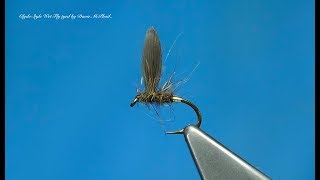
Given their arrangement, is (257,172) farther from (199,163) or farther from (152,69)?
(152,69)

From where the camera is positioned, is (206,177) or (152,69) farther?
(152,69)

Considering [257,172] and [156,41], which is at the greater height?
[156,41]
